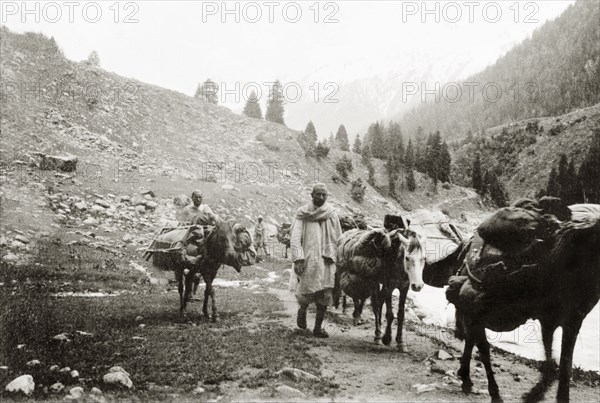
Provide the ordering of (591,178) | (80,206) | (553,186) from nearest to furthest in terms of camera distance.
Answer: (80,206) → (591,178) → (553,186)

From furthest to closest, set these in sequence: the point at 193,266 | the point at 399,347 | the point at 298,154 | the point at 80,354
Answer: the point at 298,154
the point at 193,266
the point at 399,347
the point at 80,354

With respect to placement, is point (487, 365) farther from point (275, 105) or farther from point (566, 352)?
point (275, 105)

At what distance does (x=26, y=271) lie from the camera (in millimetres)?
12625

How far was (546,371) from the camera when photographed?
7109mm

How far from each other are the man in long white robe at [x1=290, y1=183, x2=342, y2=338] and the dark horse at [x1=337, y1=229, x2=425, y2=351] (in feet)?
2.16

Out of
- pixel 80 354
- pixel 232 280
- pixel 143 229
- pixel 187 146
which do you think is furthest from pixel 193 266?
pixel 187 146

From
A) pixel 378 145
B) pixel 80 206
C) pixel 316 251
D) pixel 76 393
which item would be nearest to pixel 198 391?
pixel 76 393

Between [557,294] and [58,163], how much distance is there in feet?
81.0

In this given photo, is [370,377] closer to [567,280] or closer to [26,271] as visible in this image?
[567,280]

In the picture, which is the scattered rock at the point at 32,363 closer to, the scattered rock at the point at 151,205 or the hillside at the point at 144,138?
the scattered rock at the point at 151,205

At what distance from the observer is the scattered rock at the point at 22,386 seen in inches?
183

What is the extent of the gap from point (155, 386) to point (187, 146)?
4096 centimetres

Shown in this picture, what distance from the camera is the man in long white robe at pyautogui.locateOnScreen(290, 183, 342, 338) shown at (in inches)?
333

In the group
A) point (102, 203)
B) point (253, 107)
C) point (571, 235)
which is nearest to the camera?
point (571, 235)
